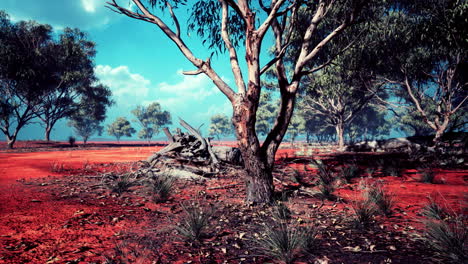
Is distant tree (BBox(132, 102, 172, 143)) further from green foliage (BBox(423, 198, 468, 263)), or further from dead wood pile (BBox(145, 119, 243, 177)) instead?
green foliage (BBox(423, 198, 468, 263))

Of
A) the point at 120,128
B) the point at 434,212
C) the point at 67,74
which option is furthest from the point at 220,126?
the point at 434,212

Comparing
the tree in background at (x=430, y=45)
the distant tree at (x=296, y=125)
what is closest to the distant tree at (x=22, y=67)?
the tree in background at (x=430, y=45)

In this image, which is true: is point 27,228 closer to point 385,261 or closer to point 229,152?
point 385,261

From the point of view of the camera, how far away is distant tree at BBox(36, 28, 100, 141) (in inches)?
1023

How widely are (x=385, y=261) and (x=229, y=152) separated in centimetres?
752

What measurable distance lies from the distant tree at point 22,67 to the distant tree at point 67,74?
896 millimetres

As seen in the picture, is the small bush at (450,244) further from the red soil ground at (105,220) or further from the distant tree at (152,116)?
the distant tree at (152,116)

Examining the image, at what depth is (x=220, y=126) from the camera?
93625 mm

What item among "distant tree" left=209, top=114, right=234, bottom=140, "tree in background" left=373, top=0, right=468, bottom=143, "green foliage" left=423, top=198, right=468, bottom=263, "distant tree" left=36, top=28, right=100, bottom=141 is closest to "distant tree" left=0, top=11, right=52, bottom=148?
"distant tree" left=36, top=28, right=100, bottom=141

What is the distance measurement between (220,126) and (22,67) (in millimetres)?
73235

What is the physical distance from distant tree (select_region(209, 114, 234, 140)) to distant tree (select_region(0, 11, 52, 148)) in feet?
226

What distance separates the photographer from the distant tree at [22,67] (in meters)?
21.9

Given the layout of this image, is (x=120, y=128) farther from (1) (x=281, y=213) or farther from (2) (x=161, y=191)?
(1) (x=281, y=213)

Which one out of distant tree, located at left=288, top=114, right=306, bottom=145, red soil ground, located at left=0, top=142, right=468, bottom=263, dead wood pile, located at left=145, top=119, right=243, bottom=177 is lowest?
red soil ground, located at left=0, top=142, right=468, bottom=263
